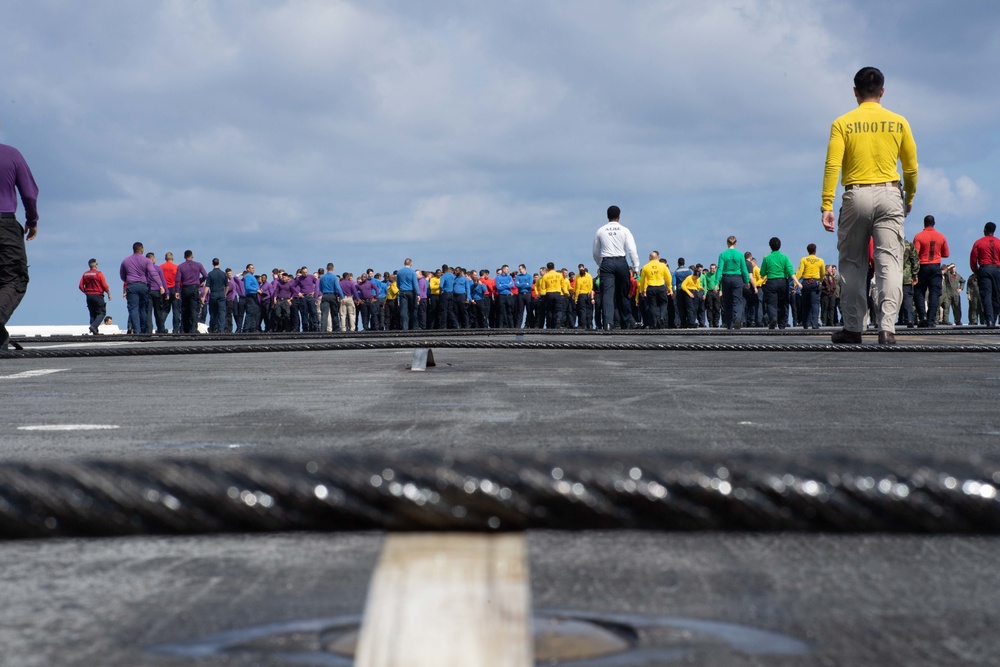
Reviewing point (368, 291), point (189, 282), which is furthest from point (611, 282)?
point (368, 291)

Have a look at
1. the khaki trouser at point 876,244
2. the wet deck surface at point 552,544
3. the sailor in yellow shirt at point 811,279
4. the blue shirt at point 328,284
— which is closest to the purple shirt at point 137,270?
the blue shirt at point 328,284

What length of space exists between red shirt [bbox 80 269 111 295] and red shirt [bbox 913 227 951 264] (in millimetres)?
15233

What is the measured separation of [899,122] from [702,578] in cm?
880

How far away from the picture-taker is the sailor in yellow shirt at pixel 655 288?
27.7 meters

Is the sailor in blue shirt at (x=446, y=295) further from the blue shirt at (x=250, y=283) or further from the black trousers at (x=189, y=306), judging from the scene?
the black trousers at (x=189, y=306)

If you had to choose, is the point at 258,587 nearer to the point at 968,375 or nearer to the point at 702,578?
the point at 702,578

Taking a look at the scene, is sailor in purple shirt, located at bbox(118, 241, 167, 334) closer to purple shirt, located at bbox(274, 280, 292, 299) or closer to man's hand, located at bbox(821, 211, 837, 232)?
purple shirt, located at bbox(274, 280, 292, 299)

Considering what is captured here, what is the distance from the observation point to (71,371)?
8.62 meters

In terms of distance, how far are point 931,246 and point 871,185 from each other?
12.5 meters

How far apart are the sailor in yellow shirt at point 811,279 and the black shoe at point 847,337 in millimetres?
16597

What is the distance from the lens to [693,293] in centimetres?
3519

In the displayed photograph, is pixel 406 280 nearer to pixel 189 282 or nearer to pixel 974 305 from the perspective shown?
pixel 189 282

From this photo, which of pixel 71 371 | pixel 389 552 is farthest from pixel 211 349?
pixel 389 552

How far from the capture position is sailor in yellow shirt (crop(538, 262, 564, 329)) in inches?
1356
